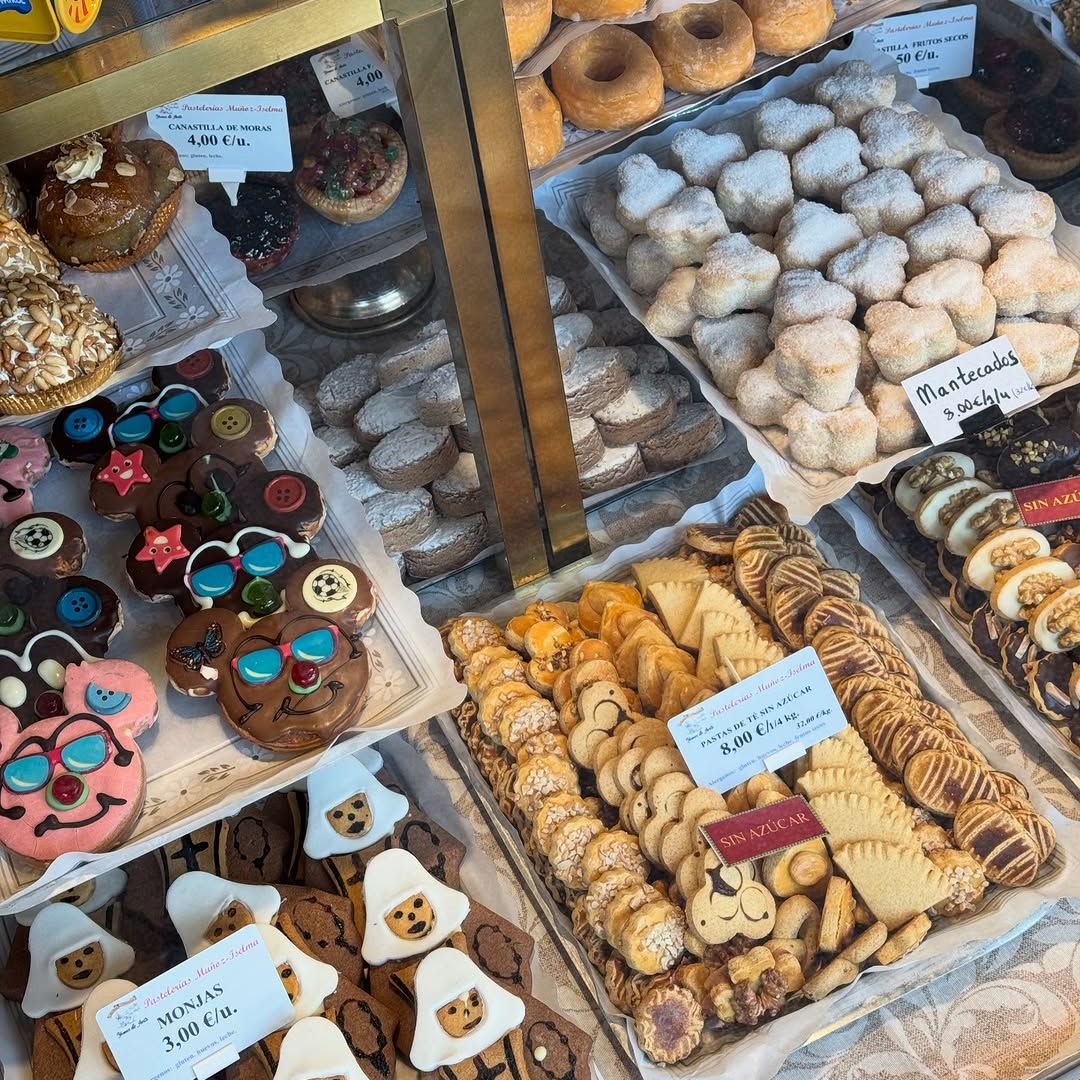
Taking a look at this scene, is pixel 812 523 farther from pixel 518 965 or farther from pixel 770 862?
pixel 518 965

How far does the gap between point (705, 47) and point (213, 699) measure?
1.28 meters

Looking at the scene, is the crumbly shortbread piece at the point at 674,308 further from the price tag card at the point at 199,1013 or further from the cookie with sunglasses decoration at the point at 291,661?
the price tag card at the point at 199,1013

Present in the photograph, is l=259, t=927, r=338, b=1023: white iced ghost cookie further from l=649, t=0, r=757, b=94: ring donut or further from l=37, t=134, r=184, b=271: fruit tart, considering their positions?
l=649, t=0, r=757, b=94: ring donut

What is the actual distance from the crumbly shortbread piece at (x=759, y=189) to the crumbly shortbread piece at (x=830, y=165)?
3 cm

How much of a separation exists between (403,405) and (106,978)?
1083 millimetres

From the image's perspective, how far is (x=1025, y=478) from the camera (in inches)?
81.2

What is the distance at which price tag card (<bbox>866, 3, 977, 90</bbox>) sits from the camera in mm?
2486

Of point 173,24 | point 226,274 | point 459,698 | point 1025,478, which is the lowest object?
point 1025,478

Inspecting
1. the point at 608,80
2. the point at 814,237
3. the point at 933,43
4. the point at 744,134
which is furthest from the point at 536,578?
the point at 933,43

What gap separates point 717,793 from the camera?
67.7 inches

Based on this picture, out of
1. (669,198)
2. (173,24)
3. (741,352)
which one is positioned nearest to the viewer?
(173,24)

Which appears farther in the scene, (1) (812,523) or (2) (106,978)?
(1) (812,523)

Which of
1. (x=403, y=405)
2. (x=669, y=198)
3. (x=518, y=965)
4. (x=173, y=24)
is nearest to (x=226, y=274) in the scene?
(x=403, y=405)

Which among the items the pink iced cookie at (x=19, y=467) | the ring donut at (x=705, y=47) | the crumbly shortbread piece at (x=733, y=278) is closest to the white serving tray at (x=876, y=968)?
the crumbly shortbread piece at (x=733, y=278)
